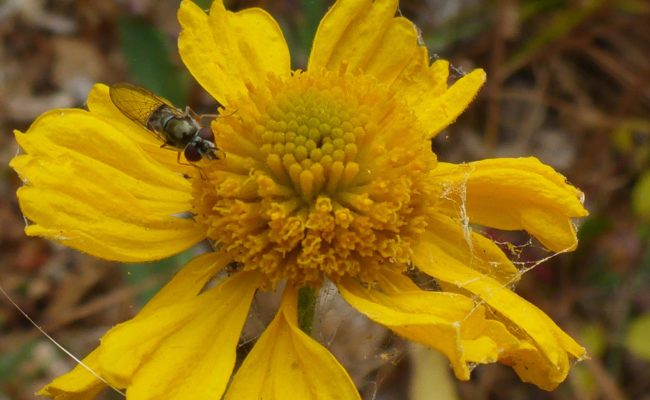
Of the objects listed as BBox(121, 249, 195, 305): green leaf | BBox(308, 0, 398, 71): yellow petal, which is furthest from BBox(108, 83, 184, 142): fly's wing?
BBox(121, 249, 195, 305): green leaf

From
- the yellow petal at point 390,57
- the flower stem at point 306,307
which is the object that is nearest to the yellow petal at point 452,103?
the yellow petal at point 390,57

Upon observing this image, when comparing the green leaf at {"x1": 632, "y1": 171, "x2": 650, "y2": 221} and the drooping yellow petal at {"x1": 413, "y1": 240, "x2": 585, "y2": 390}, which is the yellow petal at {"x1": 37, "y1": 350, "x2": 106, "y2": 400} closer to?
the drooping yellow petal at {"x1": 413, "y1": 240, "x2": 585, "y2": 390}

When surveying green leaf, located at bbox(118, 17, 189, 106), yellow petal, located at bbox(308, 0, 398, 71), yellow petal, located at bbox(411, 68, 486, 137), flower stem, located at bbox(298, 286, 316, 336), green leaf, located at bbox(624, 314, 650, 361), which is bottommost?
green leaf, located at bbox(624, 314, 650, 361)

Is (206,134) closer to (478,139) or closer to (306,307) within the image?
(306,307)

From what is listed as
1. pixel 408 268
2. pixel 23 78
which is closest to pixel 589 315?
pixel 408 268

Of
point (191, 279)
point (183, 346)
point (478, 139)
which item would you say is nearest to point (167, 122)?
point (191, 279)
